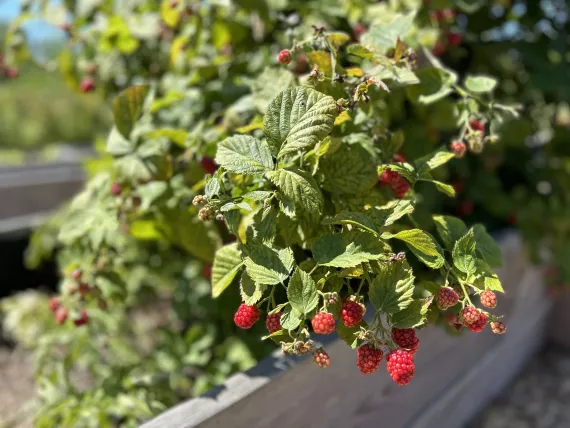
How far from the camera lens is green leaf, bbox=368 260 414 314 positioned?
33.5 inches

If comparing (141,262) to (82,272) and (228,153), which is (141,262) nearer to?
(82,272)

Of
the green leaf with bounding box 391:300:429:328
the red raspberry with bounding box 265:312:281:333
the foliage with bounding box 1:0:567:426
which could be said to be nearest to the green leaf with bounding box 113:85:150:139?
the foliage with bounding box 1:0:567:426

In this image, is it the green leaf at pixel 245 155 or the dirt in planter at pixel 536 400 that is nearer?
the green leaf at pixel 245 155

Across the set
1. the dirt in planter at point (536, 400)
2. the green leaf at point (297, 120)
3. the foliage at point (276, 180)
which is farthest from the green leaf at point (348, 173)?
the dirt in planter at point (536, 400)

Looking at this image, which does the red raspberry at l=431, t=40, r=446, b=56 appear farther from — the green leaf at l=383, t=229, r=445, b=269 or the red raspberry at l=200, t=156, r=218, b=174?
the green leaf at l=383, t=229, r=445, b=269

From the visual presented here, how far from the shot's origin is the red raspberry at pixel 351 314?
845mm

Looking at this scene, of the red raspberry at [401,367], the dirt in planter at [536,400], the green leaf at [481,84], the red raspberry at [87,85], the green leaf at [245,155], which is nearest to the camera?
the red raspberry at [401,367]

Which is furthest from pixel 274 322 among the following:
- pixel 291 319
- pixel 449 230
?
Answer: pixel 449 230

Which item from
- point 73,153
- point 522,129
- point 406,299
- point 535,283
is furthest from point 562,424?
point 73,153

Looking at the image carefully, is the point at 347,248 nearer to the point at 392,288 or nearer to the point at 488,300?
the point at 392,288

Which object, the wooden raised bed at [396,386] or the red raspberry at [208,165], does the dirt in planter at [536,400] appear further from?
the red raspberry at [208,165]

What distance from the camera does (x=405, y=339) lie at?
86 cm

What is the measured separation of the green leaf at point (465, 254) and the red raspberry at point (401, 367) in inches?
6.8

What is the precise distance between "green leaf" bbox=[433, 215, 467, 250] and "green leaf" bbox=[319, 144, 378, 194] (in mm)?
142
